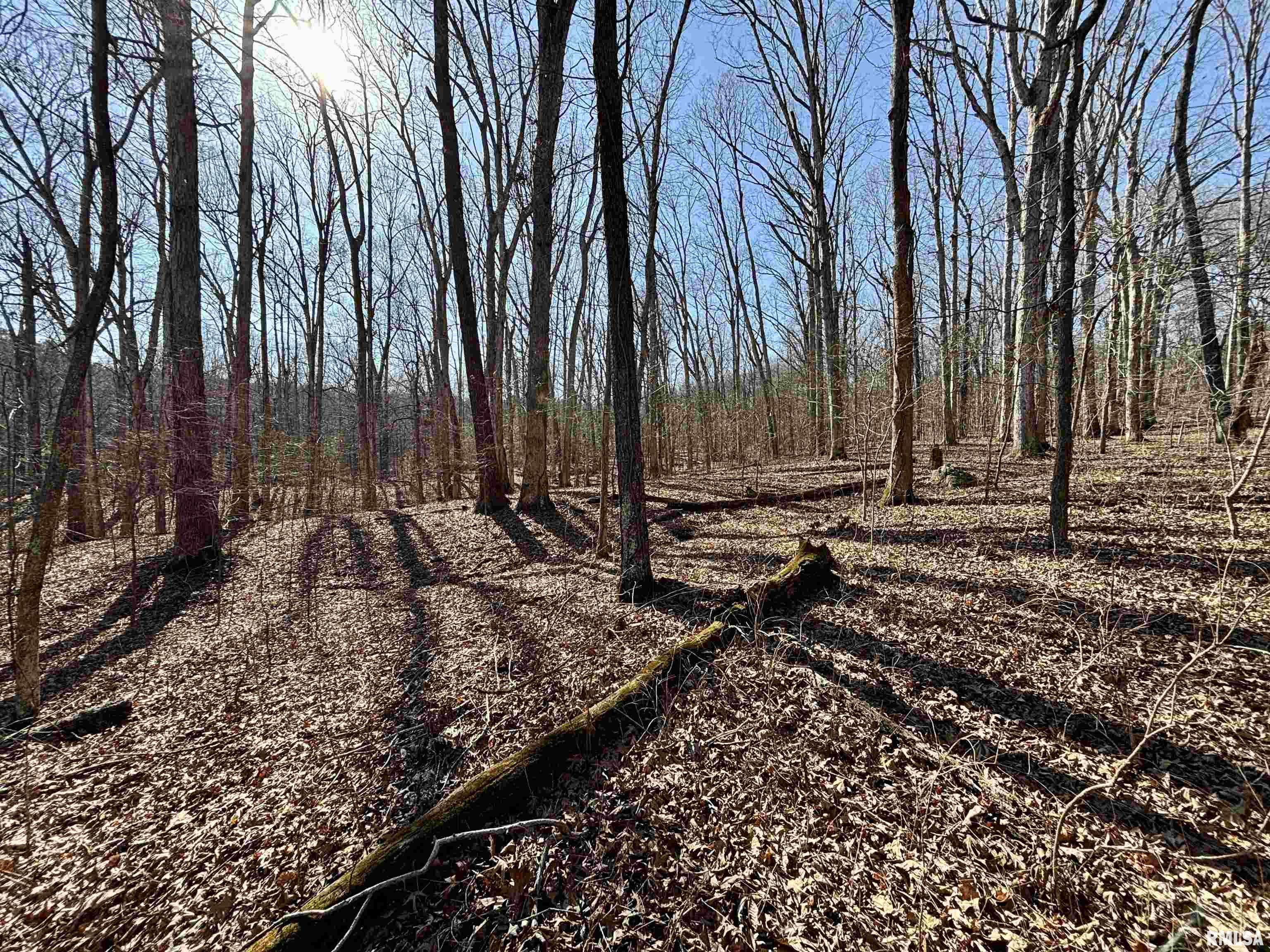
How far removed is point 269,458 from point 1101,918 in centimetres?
1109

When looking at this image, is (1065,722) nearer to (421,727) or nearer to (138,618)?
(421,727)

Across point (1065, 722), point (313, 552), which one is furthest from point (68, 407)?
point (1065, 722)

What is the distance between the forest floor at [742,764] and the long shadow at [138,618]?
49mm

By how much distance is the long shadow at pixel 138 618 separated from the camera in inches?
160

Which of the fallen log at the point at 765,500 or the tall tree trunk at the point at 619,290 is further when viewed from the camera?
the fallen log at the point at 765,500

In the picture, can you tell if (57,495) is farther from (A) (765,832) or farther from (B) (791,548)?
(B) (791,548)

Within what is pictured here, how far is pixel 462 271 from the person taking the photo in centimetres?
832

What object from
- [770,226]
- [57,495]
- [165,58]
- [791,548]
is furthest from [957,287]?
[57,495]

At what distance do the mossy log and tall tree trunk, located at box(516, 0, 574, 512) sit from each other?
5.42 metres

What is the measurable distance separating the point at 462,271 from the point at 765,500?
22.6 ft

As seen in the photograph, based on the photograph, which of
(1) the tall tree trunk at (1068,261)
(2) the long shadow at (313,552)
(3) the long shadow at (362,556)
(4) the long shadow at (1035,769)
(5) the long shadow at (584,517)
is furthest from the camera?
(5) the long shadow at (584,517)

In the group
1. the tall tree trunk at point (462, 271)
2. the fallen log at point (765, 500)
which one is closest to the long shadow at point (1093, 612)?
the fallen log at point (765, 500)

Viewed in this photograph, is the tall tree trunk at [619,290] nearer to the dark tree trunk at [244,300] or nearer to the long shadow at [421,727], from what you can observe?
the long shadow at [421,727]

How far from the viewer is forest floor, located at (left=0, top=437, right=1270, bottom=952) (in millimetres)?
1671
